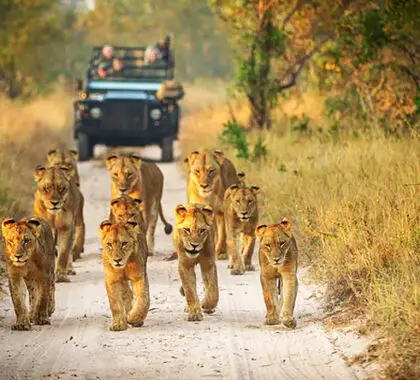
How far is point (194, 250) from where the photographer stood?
8172 millimetres

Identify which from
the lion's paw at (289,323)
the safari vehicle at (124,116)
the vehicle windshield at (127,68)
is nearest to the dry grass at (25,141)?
the safari vehicle at (124,116)

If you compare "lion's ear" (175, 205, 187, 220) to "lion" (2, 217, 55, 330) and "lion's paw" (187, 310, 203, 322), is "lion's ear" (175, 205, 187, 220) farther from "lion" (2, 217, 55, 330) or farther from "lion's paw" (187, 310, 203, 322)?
"lion" (2, 217, 55, 330)

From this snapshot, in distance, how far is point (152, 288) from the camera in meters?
9.83

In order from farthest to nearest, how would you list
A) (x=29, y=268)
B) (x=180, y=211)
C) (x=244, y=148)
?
1. (x=244, y=148)
2. (x=180, y=211)
3. (x=29, y=268)

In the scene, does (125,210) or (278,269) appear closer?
(278,269)

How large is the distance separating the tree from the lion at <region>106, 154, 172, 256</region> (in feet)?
22.3

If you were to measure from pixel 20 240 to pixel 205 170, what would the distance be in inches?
139

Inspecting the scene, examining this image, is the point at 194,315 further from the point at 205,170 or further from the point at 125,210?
Answer: the point at 205,170

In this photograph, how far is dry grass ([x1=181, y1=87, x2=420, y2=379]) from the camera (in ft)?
23.6

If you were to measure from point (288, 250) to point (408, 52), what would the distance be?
766 cm

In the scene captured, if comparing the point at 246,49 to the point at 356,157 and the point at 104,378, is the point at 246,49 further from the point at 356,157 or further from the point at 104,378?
the point at 104,378

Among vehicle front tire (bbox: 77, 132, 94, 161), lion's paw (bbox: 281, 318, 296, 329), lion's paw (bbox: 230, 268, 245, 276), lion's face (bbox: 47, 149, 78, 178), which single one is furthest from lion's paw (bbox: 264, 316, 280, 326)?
vehicle front tire (bbox: 77, 132, 94, 161)

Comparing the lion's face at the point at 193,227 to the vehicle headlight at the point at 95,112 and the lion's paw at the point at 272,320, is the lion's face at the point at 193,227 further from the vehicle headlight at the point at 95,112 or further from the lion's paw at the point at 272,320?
the vehicle headlight at the point at 95,112

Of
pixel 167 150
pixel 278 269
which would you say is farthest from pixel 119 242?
pixel 167 150
